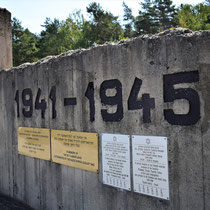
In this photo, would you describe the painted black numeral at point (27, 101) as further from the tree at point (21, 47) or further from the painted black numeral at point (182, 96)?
the tree at point (21, 47)

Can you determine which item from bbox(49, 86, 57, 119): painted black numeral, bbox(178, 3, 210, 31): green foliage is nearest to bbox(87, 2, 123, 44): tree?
bbox(178, 3, 210, 31): green foliage

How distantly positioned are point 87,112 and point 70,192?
1.09m

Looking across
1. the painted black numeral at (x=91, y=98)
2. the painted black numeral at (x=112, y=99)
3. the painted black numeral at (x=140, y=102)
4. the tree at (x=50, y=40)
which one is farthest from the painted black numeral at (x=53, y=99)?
the tree at (x=50, y=40)

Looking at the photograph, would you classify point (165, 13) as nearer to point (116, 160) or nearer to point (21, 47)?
point (21, 47)

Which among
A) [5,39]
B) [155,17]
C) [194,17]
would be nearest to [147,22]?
[155,17]

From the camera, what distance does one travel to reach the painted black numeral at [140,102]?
2572 mm

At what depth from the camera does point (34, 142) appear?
396cm

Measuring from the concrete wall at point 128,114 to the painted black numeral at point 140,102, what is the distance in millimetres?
39

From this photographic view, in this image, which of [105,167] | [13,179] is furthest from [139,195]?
[13,179]

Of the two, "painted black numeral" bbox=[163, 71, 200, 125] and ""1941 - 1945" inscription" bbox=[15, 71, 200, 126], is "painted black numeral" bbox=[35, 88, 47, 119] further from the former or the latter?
"painted black numeral" bbox=[163, 71, 200, 125]

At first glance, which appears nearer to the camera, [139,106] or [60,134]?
[139,106]

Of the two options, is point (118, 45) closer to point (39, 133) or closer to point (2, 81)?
point (39, 133)

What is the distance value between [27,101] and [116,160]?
1925mm

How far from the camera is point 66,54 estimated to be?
355cm
